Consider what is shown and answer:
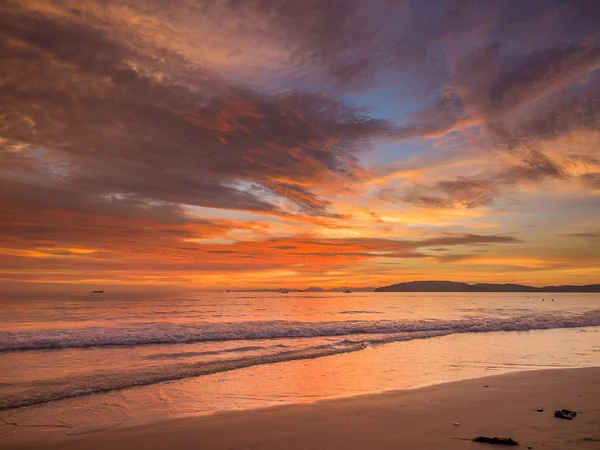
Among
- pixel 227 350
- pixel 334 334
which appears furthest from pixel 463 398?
pixel 334 334

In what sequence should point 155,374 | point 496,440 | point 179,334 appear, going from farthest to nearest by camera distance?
1. point 179,334
2. point 155,374
3. point 496,440

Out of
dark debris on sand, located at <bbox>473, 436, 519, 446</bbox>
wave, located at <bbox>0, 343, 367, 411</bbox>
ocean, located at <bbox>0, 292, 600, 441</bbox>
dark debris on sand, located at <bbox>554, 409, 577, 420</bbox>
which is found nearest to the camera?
dark debris on sand, located at <bbox>473, 436, 519, 446</bbox>

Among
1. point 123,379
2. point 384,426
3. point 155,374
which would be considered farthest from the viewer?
point 155,374

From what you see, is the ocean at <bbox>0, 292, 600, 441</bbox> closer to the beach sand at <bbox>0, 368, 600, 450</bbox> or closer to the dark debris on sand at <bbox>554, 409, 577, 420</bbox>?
the beach sand at <bbox>0, 368, 600, 450</bbox>

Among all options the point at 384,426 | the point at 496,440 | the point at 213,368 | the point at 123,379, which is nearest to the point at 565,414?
the point at 496,440

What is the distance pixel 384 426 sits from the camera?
25.9 ft

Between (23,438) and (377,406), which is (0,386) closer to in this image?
(23,438)

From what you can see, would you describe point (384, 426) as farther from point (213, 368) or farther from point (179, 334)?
point (179, 334)

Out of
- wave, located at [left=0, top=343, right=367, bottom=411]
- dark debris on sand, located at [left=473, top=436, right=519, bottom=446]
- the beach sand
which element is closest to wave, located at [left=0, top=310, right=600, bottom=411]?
wave, located at [left=0, top=343, right=367, bottom=411]

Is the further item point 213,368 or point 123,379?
point 213,368

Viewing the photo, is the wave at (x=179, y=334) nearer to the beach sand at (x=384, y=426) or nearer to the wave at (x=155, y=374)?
the wave at (x=155, y=374)

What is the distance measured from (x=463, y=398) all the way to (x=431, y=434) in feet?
10.7

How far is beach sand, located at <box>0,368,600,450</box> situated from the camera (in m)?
6.94

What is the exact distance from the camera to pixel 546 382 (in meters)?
11.9
